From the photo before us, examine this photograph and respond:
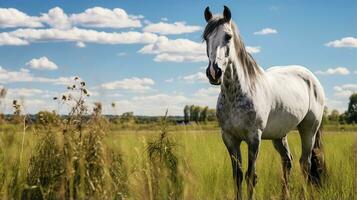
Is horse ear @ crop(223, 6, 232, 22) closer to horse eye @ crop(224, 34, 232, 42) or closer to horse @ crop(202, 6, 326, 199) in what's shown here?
horse @ crop(202, 6, 326, 199)

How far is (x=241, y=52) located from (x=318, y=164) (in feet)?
9.30

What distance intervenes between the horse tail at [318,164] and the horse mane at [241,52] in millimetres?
2058

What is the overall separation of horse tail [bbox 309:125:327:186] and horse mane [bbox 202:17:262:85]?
2058mm

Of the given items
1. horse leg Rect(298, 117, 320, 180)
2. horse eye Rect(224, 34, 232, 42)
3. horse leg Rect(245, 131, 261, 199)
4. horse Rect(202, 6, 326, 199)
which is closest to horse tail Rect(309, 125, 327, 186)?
horse leg Rect(298, 117, 320, 180)

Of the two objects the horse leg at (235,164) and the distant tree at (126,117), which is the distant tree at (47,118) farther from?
the horse leg at (235,164)

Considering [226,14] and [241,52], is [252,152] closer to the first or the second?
Result: [241,52]

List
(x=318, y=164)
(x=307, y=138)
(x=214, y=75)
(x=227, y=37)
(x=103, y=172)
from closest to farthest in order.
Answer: (x=103, y=172)
(x=214, y=75)
(x=227, y=37)
(x=307, y=138)
(x=318, y=164)

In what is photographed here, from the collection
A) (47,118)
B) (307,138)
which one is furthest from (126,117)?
(307,138)

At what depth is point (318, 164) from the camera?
800 cm

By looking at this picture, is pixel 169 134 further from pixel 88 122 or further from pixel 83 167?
pixel 83 167

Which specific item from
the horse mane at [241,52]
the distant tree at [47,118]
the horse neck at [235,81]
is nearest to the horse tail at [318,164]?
the horse mane at [241,52]

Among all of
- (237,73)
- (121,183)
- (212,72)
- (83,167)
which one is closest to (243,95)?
(237,73)

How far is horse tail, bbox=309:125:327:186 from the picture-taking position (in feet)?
26.1

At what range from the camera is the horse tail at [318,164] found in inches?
313
